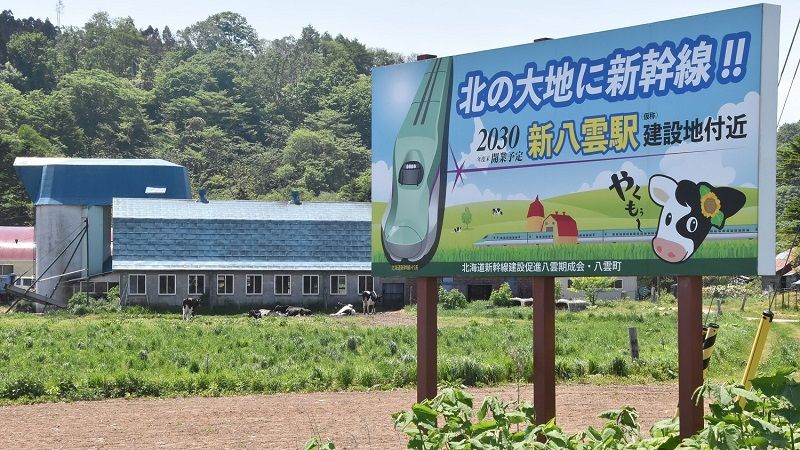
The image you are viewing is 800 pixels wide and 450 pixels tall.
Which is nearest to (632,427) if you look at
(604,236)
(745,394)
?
(745,394)

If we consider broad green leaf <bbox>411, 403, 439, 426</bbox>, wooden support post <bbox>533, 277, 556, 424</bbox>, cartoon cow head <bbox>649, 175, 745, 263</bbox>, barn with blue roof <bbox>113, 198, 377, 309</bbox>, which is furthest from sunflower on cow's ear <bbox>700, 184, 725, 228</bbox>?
barn with blue roof <bbox>113, 198, 377, 309</bbox>

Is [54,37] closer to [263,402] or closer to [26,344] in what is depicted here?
[26,344]

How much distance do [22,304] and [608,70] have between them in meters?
49.1

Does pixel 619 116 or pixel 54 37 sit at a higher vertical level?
pixel 54 37

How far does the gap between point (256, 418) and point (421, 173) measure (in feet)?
21.7

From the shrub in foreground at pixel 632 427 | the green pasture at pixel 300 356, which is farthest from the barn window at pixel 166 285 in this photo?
the shrub in foreground at pixel 632 427

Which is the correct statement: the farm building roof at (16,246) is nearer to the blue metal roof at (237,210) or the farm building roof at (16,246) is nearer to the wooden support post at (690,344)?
the blue metal roof at (237,210)

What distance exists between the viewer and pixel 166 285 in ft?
172

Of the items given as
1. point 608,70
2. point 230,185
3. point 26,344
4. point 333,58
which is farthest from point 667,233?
point 333,58

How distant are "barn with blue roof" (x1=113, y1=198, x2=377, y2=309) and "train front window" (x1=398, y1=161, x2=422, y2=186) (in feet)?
135

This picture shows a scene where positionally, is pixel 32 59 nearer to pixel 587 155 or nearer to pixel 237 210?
pixel 237 210

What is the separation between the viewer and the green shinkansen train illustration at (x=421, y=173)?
1154cm

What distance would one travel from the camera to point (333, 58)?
18862cm

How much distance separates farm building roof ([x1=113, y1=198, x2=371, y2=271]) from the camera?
5259cm
